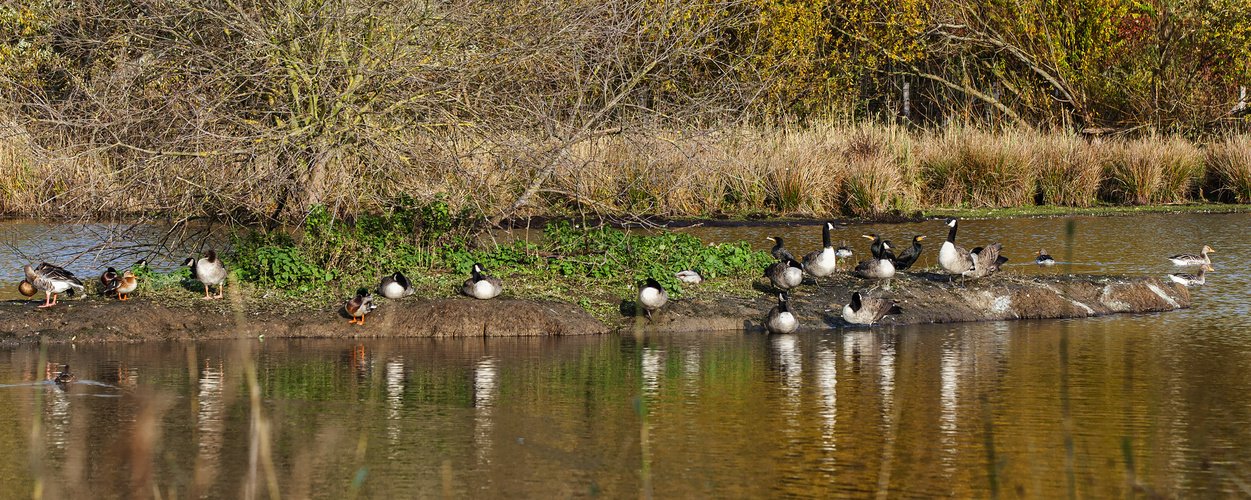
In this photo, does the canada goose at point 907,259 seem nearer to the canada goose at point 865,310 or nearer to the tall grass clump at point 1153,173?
the canada goose at point 865,310

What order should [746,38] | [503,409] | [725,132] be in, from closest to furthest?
[503,409]
[725,132]
[746,38]

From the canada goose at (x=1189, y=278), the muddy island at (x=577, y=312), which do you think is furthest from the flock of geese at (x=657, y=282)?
the canada goose at (x=1189, y=278)

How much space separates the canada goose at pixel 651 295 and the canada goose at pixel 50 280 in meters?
6.19

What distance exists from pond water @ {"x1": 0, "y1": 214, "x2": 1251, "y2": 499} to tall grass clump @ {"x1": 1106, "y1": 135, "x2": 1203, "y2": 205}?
17.1 meters

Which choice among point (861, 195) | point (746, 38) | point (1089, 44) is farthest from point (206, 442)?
point (1089, 44)

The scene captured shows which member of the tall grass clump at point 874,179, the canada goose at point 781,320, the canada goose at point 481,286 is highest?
the tall grass clump at point 874,179

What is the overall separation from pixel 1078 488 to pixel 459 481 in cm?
352

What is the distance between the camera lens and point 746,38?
37.7 m

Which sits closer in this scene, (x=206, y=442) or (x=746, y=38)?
(x=206, y=442)

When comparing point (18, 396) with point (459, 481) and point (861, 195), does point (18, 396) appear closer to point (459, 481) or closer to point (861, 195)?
point (459, 481)

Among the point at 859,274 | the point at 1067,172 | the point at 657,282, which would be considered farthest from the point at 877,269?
the point at 1067,172

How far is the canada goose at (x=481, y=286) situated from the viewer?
13898 mm

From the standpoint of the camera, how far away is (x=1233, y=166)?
30531 mm

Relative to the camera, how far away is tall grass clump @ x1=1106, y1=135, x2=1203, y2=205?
30.2 metres
